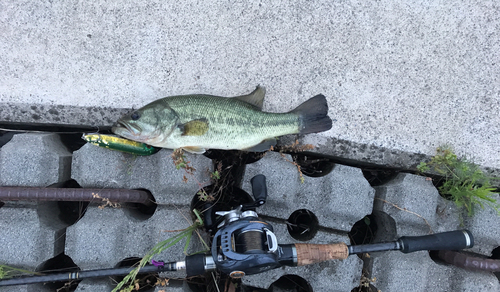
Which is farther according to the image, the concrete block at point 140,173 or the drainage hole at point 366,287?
the drainage hole at point 366,287

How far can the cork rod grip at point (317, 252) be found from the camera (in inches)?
85.7

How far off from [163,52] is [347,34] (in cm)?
177

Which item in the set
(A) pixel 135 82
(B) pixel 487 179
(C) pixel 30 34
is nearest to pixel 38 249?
(A) pixel 135 82

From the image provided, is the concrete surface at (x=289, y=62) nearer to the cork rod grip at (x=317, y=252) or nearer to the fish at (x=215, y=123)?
the fish at (x=215, y=123)

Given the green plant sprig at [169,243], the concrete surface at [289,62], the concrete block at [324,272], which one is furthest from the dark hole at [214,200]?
the concrete surface at [289,62]

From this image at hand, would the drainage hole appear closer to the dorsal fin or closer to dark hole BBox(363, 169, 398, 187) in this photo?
dark hole BBox(363, 169, 398, 187)

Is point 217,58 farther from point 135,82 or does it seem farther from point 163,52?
point 135,82

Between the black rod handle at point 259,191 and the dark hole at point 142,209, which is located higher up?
the black rod handle at point 259,191

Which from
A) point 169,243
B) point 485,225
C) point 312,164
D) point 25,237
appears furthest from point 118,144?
point 485,225

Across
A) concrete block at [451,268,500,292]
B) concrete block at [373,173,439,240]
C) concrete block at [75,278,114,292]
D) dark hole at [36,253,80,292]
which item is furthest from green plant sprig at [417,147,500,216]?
dark hole at [36,253,80,292]

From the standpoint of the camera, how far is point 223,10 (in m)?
2.80

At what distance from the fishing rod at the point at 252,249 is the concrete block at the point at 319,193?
32 centimetres

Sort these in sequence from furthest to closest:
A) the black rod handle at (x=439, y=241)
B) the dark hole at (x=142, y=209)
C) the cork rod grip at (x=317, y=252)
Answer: the dark hole at (x=142, y=209) < the black rod handle at (x=439, y=241) < the cork rod grip at (x=317, y=252)

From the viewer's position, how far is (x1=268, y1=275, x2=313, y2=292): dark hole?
2.78 metres
